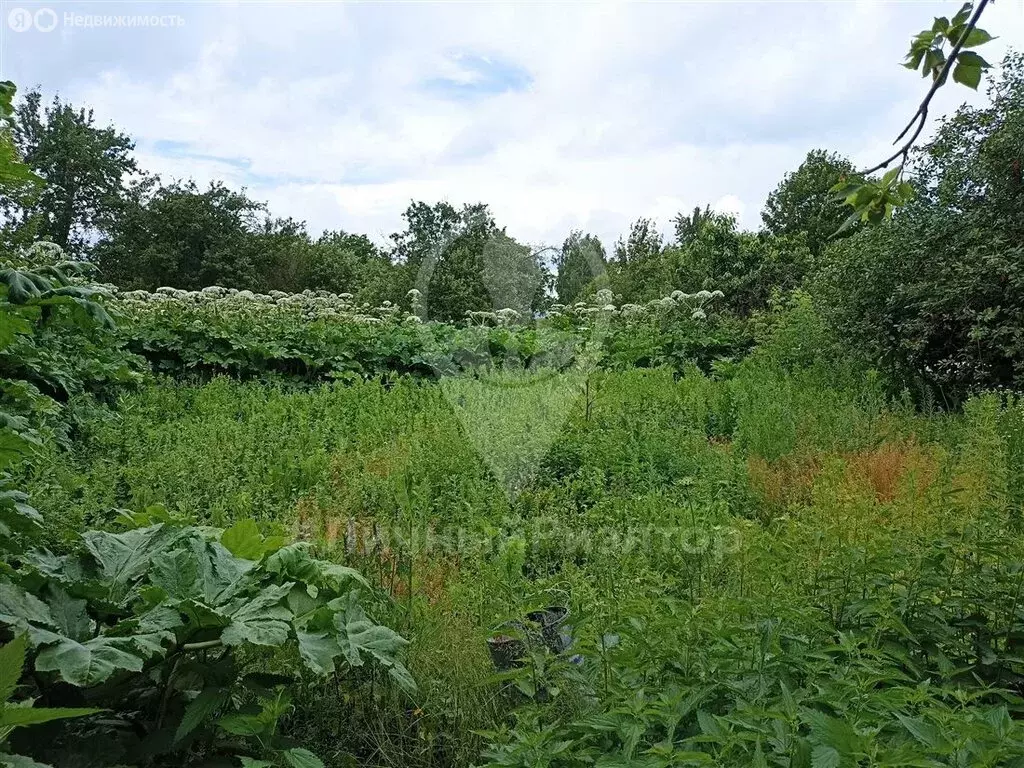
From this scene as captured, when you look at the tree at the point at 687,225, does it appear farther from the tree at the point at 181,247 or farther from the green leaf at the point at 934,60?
the green leaf at the point at 934,60

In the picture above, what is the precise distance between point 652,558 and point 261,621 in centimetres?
218

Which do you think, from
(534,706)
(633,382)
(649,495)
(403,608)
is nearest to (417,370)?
(633,382)

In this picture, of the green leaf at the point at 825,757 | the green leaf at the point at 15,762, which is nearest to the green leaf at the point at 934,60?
the green leaf at the point at 825,757

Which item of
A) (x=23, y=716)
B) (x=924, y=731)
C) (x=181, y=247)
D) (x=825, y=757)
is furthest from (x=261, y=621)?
(x=181, y=247)

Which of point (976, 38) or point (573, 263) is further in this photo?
point (573, 263)

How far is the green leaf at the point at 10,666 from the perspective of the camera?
1405 mm

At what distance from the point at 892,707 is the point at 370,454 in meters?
4.61

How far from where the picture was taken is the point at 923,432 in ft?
20.0

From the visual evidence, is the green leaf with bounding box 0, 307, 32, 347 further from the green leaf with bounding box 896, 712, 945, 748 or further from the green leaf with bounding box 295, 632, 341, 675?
the green leaf with bounding box 896, 712, 945, 748

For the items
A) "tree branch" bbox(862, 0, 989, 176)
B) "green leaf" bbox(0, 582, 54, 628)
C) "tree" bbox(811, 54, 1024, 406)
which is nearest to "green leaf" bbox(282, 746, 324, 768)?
"green leaf" bbox(0, 582, 54, 628)

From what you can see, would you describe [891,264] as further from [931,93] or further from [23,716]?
[23,716]

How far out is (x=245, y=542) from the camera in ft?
8.75

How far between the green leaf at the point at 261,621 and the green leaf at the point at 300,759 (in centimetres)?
30

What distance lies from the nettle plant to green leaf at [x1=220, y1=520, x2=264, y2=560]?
33 mm
